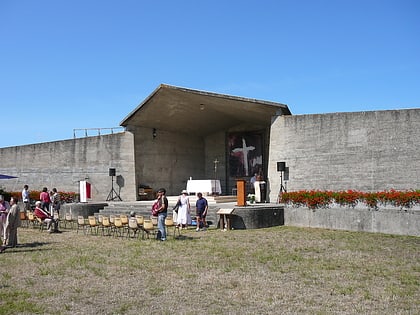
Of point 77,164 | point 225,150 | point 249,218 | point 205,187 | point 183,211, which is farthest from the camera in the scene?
point 225,150

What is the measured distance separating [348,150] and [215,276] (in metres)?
10.2

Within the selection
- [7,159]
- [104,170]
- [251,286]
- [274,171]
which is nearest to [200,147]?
[104,170]

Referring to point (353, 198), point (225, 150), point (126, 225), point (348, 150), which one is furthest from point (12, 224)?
point (225, 150)

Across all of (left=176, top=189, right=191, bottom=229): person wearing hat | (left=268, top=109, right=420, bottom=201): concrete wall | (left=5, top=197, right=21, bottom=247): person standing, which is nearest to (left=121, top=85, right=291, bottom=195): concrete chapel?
(left=268, top=109, right=420, bottom=201): concrete wall

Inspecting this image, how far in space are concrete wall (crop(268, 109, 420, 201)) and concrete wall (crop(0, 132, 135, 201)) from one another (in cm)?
763

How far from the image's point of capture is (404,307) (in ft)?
19.2

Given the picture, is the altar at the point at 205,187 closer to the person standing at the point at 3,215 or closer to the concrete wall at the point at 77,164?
the concrete wall at the point at 77,164

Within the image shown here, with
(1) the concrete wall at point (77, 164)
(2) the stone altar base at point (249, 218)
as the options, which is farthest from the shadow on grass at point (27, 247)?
(1) the concrete wall at point (77, 164)

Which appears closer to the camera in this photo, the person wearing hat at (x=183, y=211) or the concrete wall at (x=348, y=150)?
the person wearing hat at (x=183, y=211)

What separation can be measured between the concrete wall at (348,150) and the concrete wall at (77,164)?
763 centimetres

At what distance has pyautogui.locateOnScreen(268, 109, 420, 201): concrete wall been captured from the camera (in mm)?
15195

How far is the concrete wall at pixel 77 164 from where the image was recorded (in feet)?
73.1

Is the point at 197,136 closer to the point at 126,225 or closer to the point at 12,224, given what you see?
the point at 126,225

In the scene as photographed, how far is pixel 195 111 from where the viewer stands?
882 inches
